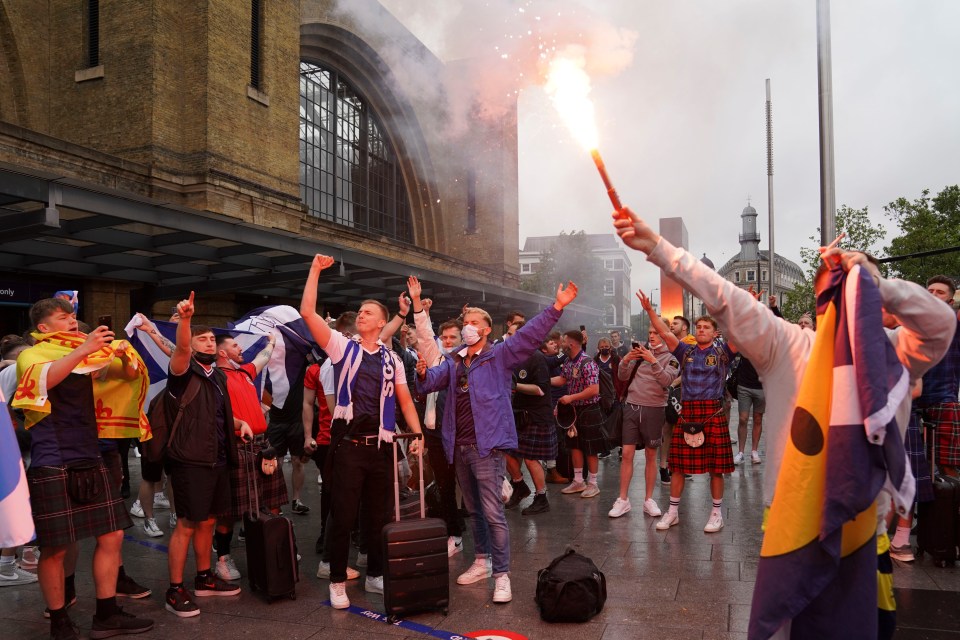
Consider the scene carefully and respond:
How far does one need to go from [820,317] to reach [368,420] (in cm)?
296

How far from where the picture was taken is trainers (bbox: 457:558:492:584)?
521 cm

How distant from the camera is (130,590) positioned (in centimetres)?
500

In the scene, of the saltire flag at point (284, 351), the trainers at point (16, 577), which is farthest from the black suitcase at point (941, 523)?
the trainers at point (16, 577)

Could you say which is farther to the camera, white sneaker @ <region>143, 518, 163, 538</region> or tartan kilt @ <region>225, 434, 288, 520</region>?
white sneaker @ <region>143, 518, 163, 538</region>

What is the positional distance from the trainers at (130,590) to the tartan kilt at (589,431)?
5.07 metres

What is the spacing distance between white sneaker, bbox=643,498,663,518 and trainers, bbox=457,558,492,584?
2488 mm

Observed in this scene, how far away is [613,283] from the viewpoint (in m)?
97.6

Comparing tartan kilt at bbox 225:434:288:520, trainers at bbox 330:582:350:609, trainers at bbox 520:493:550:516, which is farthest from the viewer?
trainers at bbox 520:493:550:516

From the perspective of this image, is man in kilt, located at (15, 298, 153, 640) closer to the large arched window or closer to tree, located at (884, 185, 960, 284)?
the large arched window

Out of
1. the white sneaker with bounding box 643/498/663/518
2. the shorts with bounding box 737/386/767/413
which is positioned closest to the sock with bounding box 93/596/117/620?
the white sneaker with bounding box 643/498/663/518

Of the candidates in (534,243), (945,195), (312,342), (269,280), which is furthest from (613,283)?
(312,342)

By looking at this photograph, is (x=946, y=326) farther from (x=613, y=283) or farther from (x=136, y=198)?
(x=613, y=283)

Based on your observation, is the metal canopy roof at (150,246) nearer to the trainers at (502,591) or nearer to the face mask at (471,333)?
the face mask at (471,333)

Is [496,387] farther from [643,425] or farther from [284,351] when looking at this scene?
[284,351]
